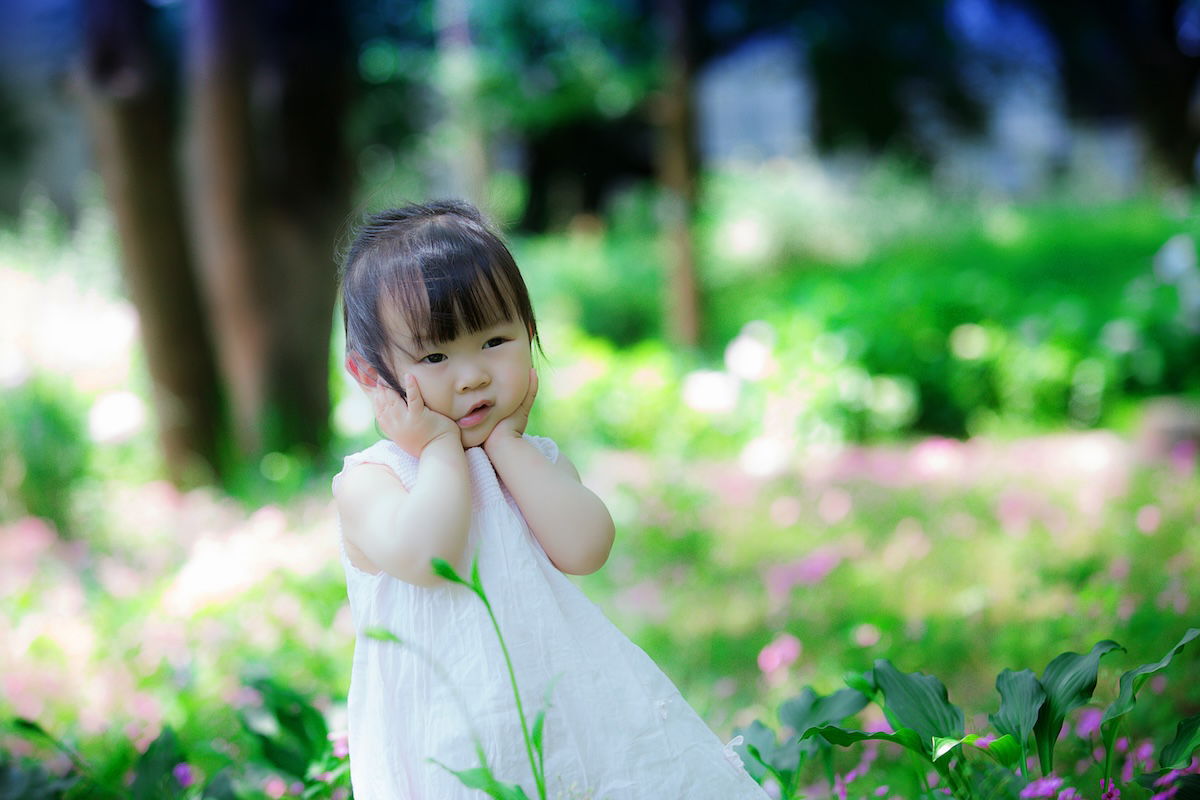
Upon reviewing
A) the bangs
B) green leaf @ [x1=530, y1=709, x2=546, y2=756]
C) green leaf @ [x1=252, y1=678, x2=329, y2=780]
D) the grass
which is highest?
the bangs

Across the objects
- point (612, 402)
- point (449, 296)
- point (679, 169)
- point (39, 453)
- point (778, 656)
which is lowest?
point (612, 402)

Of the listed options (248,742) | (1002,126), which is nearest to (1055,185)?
(1002,126)

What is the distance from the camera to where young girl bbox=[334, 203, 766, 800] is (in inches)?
54.8

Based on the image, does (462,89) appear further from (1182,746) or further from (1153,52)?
(1153,52)

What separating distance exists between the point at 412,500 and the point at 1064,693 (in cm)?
104

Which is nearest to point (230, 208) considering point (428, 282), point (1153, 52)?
point (428, 282)

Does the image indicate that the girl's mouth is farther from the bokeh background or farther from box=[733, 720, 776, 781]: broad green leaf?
box=[733, 720, 776, 781]: broad green leaf

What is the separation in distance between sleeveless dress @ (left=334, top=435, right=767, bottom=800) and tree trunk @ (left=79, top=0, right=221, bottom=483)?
4.39 metres

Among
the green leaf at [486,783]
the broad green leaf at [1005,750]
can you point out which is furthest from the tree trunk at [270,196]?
the broad green leaf at [1005,750]

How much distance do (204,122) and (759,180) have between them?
818 centimetres

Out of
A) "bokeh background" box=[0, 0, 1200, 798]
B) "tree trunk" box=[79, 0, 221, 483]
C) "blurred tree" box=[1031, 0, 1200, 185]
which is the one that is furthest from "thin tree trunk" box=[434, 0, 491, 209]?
"blurred tree" box=[1031, 0, 1200, 185]

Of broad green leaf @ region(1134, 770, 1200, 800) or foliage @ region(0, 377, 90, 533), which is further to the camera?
foliage @ region(0, 377, 90, 533)

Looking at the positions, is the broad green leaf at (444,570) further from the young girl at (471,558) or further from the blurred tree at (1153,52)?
the blurred tree at (1153,52)

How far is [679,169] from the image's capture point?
8773 millimetres
